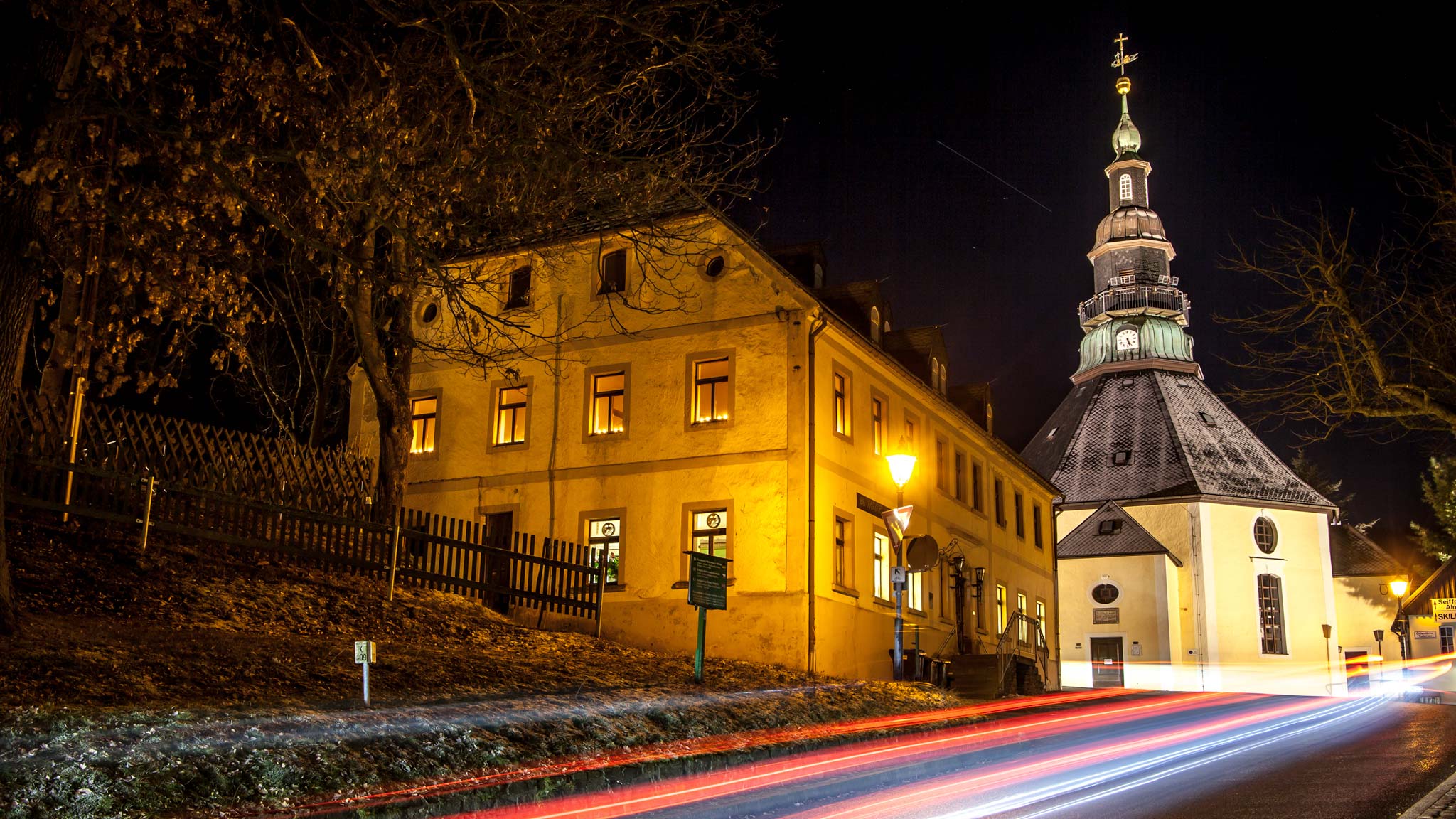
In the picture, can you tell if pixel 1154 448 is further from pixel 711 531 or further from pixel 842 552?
pixel 711 531

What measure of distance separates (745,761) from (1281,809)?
4542mm

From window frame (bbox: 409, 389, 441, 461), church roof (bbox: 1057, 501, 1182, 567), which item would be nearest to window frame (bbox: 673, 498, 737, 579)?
window frame (bbox: 409, 389, 441, 461)

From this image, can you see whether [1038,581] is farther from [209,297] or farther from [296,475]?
[209,297]

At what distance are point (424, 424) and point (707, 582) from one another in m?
14.4

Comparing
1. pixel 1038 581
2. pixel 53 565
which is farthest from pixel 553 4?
pixel 1038 581

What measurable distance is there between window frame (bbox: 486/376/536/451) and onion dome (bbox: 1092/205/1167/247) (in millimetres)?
58688

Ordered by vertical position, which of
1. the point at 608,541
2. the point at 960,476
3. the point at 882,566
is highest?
the point at 960,476

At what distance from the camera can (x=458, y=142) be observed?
14000mm

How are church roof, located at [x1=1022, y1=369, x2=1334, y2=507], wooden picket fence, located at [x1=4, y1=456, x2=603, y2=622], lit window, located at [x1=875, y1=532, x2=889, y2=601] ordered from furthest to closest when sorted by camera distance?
church roof, located at [x1=1022, y1=369, x2=1334, y2=507], lit window, located at [x1=875, y1=532, x2=889, y2=601], wooden picket fence, located at [x1=4, y1=456, x2=603, y2=622]

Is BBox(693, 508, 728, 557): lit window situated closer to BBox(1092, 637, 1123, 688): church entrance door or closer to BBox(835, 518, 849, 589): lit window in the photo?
BBox(835, 518, 849, 589): lit window

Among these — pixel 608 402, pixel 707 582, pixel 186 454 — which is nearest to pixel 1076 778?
pixel 707 582

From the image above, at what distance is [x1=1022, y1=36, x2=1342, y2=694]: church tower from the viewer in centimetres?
5403

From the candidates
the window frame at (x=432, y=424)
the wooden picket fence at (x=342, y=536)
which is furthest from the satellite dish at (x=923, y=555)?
the window frame at (x=432, y=424)

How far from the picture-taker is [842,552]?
25.1 m
